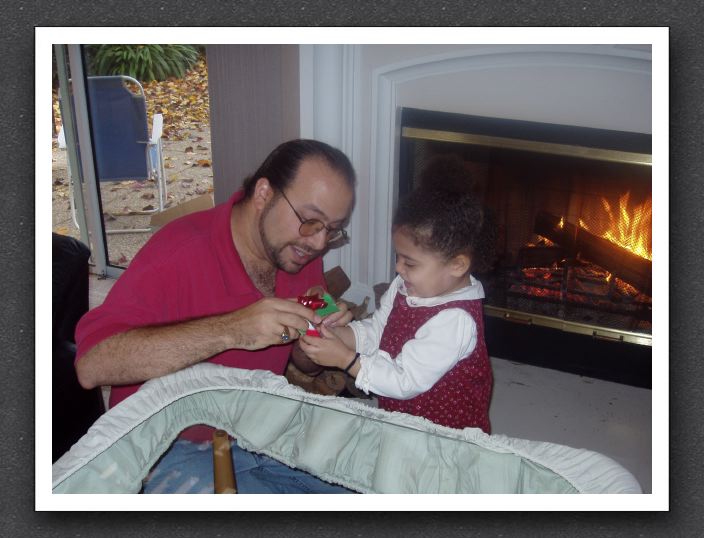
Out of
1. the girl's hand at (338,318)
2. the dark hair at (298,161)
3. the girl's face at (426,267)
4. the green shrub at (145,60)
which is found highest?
the green shrub at (145,60)

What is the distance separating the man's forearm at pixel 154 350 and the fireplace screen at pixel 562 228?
126cm

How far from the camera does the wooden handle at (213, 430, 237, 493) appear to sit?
1318 millimetres

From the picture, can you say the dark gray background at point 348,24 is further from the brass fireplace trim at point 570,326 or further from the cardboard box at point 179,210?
the brass fireplace trim at point 570,326

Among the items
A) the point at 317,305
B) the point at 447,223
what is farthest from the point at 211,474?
the point at 447,223

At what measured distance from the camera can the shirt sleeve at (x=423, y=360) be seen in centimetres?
146

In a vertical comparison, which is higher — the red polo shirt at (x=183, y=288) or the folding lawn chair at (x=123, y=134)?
the folding lawn chair at (x=123, y=134)

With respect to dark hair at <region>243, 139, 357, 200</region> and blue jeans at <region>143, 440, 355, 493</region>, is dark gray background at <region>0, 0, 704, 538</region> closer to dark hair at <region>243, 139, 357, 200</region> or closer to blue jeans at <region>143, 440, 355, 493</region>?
blue jeans at <region>143, 440, 355, 493</region>

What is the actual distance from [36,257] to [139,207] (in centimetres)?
140

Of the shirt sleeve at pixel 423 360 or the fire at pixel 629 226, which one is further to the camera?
the fire at pixel 629 226

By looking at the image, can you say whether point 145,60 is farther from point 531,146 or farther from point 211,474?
point 531,146

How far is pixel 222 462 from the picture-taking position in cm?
Result: 133

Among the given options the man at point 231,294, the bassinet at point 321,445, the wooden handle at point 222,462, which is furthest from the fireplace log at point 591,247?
the wooden handle at point 222,462

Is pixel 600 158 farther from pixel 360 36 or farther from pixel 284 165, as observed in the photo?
pixel 360 36

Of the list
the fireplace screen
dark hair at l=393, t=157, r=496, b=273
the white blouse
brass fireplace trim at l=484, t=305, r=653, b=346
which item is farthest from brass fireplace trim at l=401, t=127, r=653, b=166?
the white blouse
